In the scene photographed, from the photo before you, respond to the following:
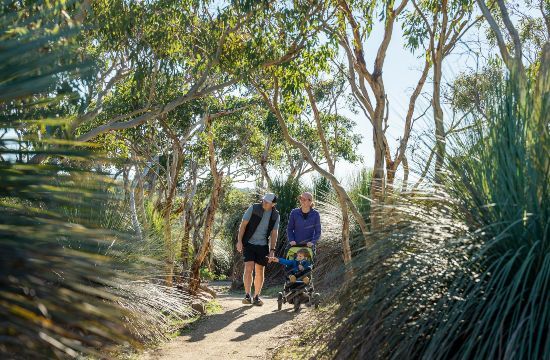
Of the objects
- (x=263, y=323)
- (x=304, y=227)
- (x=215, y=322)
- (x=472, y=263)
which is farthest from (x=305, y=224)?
(x=472, y=263)

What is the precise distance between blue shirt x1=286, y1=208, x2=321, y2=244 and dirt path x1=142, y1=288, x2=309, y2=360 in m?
1.05

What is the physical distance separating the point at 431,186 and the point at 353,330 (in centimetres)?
120

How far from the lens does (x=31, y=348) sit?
2.26 m

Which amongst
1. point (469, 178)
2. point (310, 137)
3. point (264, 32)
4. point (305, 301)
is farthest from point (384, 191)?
point (310, 137)

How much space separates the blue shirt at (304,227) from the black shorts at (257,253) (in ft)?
1.67

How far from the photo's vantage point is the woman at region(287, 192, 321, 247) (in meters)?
10.7

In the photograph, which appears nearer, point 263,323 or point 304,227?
point 263,323

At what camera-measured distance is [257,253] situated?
1103cm

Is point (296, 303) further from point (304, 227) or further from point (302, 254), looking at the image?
point (304, 227)

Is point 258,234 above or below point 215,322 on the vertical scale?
above

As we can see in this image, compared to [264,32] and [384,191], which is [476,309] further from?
[264,32]

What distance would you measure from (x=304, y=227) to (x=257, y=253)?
866mm

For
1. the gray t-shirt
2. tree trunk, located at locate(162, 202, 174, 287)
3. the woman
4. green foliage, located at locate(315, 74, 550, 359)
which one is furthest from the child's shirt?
green foliage, located at locate(315, 74, 550, 359)

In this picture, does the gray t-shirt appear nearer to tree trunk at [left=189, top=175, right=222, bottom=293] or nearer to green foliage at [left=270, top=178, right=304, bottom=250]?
tree trunk at [left=189, top=175, right=222, bottom=293]
